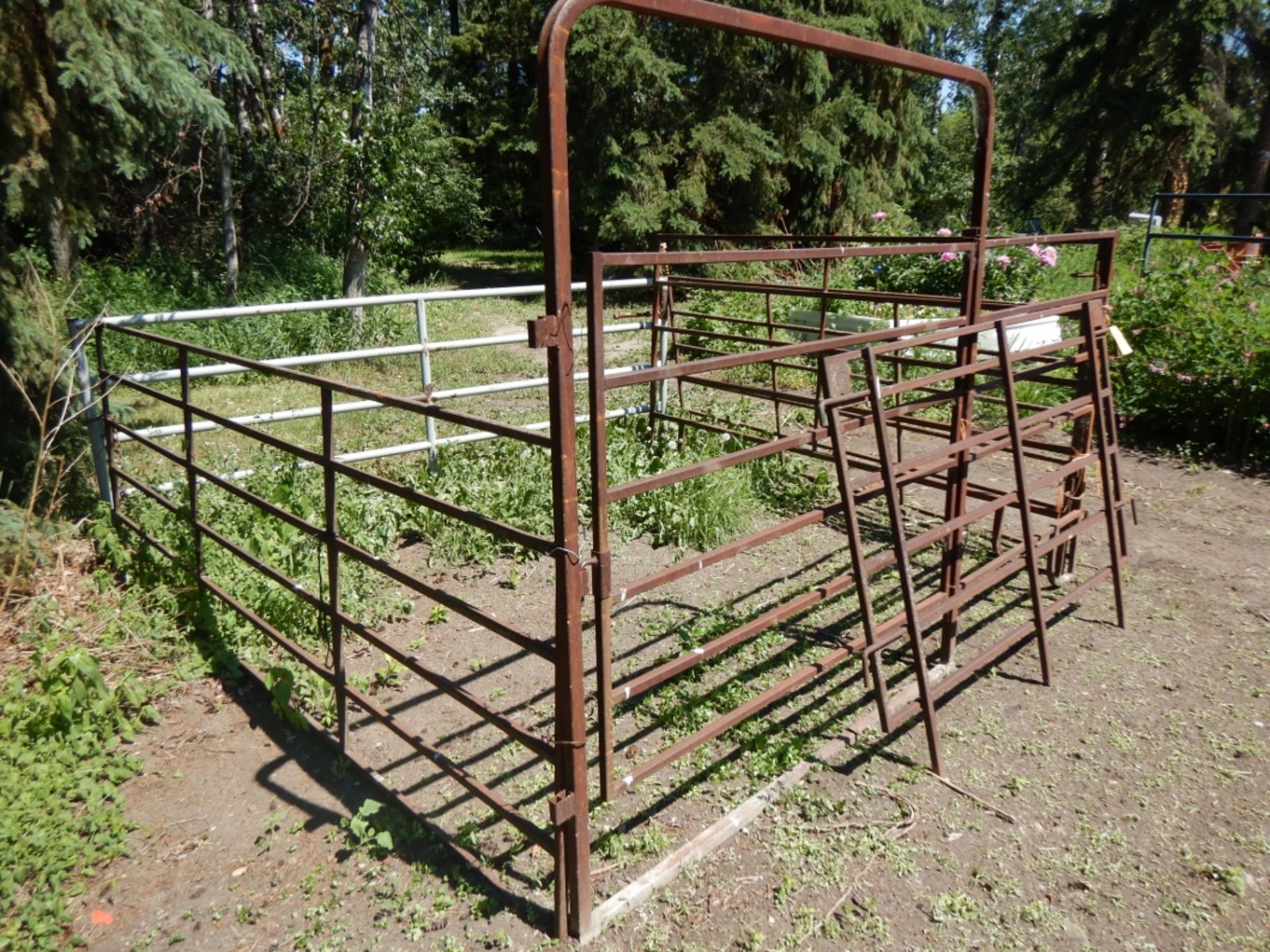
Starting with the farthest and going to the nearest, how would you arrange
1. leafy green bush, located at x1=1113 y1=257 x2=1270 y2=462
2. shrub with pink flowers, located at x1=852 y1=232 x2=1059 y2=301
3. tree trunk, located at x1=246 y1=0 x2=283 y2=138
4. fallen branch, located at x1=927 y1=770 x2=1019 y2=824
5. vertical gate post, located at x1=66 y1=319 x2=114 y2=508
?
tree trunk, located at x1=246 y1=0 x2=283 y2=138
shrub with pink flowers, located at x1=852 y1=232 x2=1059 y2=301
leafy green bush, located at x1=1113 y1=257 x2=1270 y2=462
vertical gate post, located at x1=66 y1=319 x2=114 y2=508
fallen branch, located at x1=927 y1=770 x2=1019 y2=824

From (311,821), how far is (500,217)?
2358 cm

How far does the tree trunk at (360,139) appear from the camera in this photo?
10.6m

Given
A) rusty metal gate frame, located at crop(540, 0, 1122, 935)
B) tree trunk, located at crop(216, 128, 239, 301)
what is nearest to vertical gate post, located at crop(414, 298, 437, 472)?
rusty metal gate frame, located at crop(540, 0, 1122, 935)

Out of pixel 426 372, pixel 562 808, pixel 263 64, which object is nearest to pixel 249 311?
pixel 426 372

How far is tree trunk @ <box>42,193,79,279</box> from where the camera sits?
4477mm

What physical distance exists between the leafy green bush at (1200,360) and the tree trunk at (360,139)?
8347 mm

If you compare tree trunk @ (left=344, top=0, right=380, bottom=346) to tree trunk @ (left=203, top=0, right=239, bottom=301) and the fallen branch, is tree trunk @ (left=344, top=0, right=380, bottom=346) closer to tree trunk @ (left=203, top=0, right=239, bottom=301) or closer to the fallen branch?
tree trunk @ (left=203, top=0, right=239, bottom=301)

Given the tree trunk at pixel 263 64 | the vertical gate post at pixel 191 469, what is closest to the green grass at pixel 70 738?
the vertical gate post at pixel 191 469

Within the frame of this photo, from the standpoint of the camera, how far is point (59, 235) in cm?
519

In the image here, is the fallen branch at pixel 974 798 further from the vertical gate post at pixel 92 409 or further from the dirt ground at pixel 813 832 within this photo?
the vertical gate post at pixel 92 409

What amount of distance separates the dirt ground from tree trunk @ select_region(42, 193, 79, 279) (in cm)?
265

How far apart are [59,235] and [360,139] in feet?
19.6

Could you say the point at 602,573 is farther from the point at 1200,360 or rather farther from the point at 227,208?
the point at 227,208

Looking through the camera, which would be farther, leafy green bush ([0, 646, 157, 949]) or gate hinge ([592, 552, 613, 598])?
leafy green bush ([0, 646, 157, 949])
